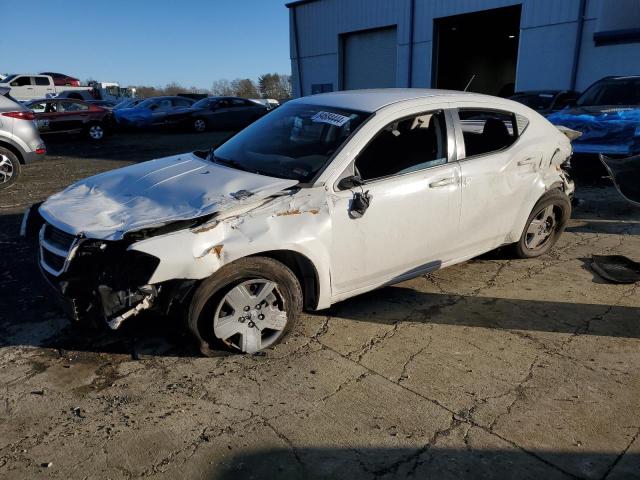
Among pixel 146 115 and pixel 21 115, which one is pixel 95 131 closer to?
pixel 146 115

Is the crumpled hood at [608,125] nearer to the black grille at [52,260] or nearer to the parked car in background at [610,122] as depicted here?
the parked car in background at [610,122]

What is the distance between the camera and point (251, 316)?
310cm

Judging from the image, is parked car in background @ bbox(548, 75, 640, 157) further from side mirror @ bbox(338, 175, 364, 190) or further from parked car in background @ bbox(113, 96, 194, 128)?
parked car in background @ bbox(113, 96, 194, 128)

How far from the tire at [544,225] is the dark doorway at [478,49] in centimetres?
1202

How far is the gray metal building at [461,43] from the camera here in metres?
14.5

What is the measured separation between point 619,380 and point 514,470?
115cm

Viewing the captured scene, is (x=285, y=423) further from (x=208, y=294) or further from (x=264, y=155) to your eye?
(x=264, y=155)

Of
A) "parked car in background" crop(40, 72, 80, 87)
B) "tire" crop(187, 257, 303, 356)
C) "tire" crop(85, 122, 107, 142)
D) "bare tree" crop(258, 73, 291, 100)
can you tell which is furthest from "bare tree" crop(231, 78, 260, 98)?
"tire" crop(187, 257, 303, 356)

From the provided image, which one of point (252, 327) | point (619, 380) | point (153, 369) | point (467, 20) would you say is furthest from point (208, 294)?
point (467, 20)

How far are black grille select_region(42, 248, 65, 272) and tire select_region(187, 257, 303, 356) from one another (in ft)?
2.77

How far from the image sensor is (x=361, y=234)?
3309 millimetres

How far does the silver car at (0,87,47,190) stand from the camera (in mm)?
8016

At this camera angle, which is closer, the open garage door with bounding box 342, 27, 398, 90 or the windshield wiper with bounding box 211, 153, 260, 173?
the windshield wiper with bounding box 211, 153, 260, 173

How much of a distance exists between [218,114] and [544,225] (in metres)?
17.7
